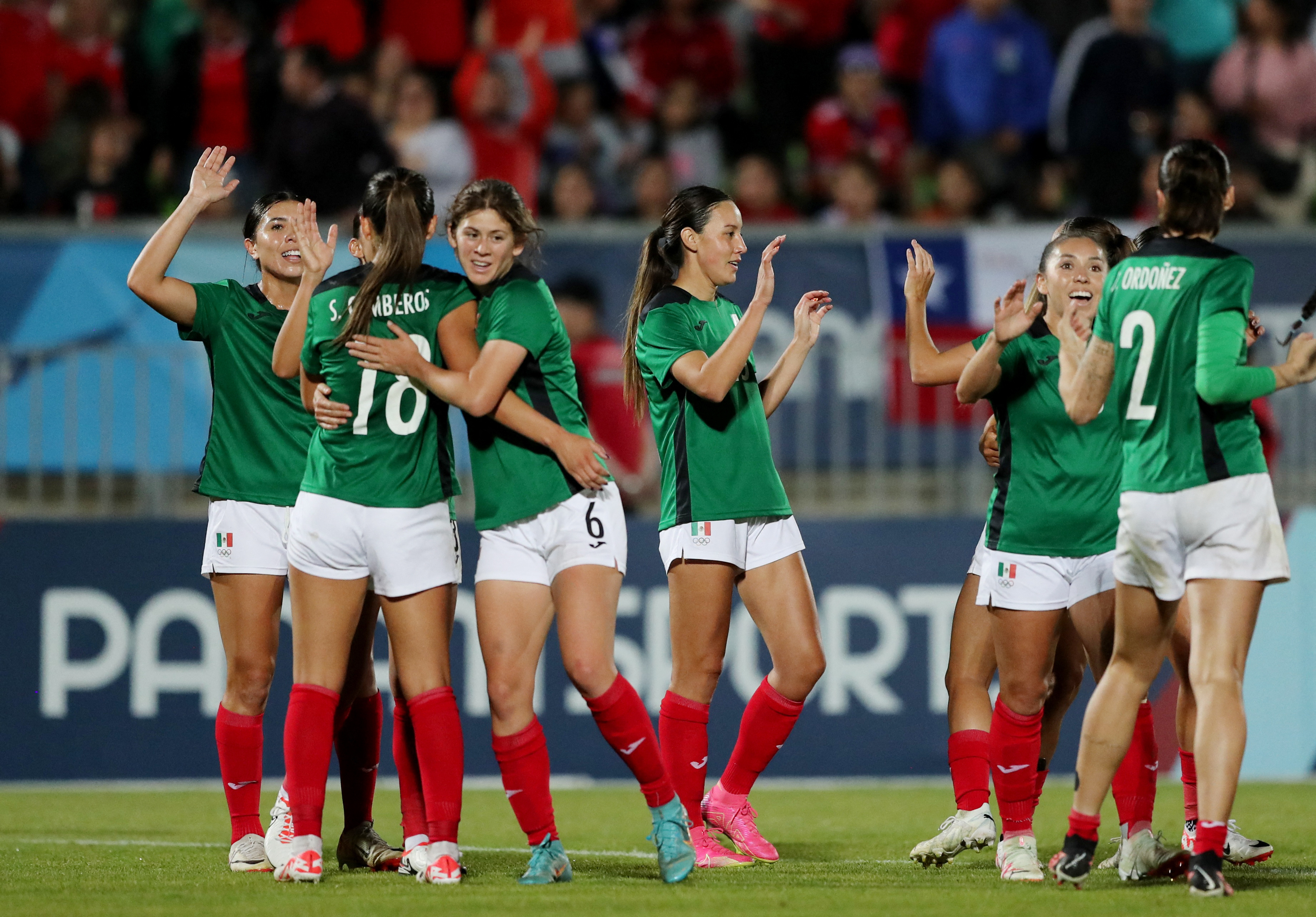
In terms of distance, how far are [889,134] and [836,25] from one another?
1451 mm

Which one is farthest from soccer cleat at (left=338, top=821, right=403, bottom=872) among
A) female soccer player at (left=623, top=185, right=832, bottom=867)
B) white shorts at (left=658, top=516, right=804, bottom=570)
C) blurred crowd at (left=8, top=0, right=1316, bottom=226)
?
blurred crowd at (left=8, top=0, right=1316, bottom=226)

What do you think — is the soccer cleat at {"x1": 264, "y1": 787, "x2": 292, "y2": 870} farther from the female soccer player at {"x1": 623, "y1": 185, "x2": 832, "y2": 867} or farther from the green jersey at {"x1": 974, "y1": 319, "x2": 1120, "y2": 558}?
the green jersey at {"x1": 974, "y1": 319, "x2": 1120, "y2": 558}

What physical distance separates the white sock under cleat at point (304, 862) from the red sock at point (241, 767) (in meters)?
0.52

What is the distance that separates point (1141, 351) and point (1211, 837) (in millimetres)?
1534

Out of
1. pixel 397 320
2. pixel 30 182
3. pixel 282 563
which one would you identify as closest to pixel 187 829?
pixel 282 563

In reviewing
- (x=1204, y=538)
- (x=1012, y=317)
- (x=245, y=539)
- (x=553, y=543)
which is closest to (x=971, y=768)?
(x=1204, y=538)

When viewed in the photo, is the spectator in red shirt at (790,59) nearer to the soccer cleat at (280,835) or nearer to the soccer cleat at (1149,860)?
the soccer cleat at (1149,860)

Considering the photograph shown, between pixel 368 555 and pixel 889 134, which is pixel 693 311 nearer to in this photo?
pixel 368 555

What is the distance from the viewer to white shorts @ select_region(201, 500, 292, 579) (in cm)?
634

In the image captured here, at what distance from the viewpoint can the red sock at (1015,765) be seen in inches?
234

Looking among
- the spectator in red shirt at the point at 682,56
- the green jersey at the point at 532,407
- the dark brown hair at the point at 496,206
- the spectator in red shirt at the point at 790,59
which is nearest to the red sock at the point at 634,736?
the green jersey at the point at 532,407

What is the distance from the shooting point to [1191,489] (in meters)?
5.39

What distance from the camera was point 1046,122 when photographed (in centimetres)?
1367

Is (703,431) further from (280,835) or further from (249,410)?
(280,835)
